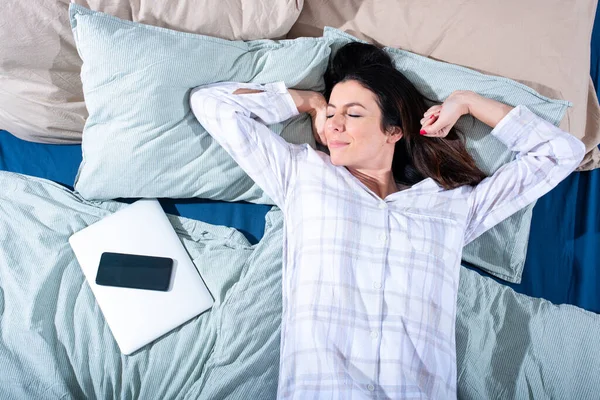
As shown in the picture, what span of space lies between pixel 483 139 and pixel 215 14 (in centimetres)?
101

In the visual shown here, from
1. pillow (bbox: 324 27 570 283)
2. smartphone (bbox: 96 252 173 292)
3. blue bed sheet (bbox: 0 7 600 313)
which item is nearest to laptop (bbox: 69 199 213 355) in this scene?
smartphone (bbox: 96 252 173 292)

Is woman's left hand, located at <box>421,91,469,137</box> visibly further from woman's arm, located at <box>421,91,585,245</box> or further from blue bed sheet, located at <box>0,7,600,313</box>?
blue bed sheet, located at <box>0,7,600,313</box>

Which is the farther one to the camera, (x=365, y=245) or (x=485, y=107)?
(x=485, y=107)

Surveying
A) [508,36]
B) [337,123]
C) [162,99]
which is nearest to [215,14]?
[162,99]

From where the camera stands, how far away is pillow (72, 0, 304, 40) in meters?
1.66

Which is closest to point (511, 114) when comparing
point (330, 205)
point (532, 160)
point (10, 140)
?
point (532, 160)

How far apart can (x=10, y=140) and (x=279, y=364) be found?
130 cm

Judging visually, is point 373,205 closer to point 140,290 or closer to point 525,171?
point 525,171

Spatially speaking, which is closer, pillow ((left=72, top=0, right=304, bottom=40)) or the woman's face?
the woman's face

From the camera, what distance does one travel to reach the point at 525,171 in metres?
1.65

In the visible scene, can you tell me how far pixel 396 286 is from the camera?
1.53 metres

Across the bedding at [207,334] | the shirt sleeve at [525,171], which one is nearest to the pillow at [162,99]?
the bedding at [207,334]

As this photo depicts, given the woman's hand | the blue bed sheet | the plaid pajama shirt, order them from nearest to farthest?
the plaid pajama shirt
the woman's hand
the blue bed sheet

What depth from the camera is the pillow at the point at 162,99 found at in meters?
1.61
